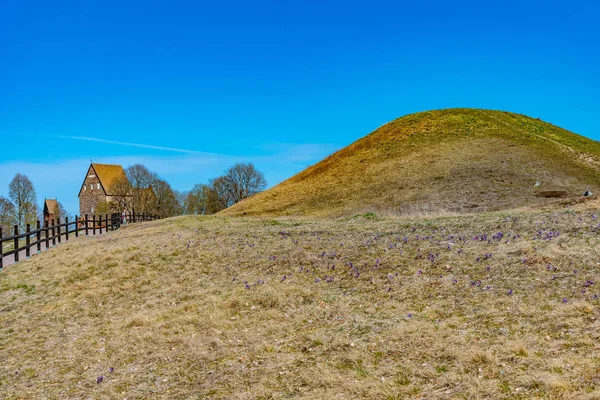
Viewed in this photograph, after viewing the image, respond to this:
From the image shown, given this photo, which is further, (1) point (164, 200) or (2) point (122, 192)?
(1) point (164, 200)

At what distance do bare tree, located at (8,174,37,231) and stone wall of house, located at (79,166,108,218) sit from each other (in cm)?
1877

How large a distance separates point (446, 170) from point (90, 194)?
82.6 meters

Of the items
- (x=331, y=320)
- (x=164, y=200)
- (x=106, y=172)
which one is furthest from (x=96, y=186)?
(x=331, y=320)

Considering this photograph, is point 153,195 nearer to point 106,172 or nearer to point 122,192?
point 122,192

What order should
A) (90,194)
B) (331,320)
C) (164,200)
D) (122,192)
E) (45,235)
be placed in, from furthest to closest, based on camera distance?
(90,194), (164,200), (122,192), (45,235), (331,320)

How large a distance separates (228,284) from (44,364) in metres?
4.62

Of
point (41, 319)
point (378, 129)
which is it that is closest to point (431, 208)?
point (41, 319)

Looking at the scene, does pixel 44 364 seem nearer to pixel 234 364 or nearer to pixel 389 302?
pixel 234 364

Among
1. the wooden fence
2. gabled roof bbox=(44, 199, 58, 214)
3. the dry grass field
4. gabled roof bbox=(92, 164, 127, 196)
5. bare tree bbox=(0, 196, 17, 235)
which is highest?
gabled roof bbox=(92, 164, 127, 196)

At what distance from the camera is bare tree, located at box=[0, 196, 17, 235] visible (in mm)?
69000

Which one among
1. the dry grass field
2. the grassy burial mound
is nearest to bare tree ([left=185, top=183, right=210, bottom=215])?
the grassy burial mound

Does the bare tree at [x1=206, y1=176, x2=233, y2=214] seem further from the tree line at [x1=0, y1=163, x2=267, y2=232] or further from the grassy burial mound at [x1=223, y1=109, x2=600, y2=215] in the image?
the grassy burial mound at [x1=223, y1=109, x2=600, y2=215]

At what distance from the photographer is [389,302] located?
919 centimetres

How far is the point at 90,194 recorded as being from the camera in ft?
325
